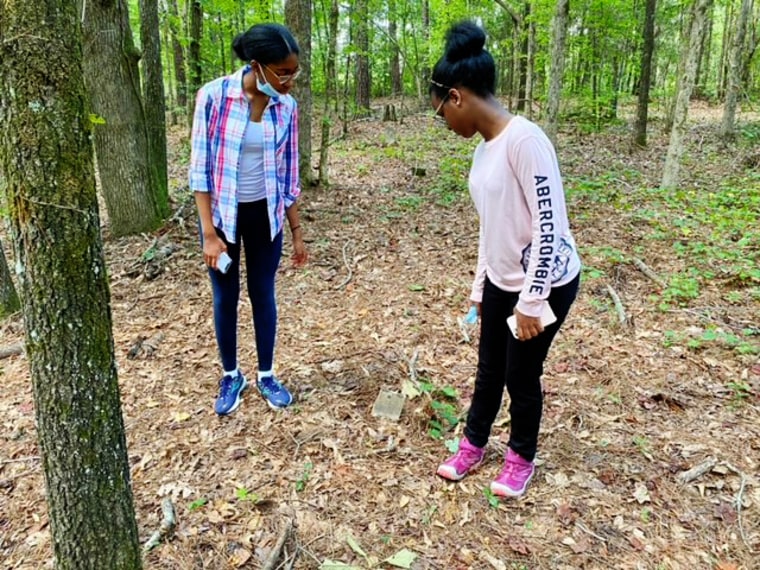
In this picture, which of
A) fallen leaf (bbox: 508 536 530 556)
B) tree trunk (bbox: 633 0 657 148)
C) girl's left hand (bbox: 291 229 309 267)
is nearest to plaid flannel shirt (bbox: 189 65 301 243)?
girl's left hand (bbox: 291 229 309 267)

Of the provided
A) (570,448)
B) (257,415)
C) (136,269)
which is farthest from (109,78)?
(570,448)

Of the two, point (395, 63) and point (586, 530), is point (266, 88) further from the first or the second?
point (395, 63)

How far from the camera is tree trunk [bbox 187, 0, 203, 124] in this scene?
11000 millimetres

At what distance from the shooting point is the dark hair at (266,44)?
2461 mm

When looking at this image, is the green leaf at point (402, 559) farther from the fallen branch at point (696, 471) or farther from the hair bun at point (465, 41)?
the hair bun at point (465, 41)

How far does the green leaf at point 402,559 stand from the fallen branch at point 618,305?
281 centimetres

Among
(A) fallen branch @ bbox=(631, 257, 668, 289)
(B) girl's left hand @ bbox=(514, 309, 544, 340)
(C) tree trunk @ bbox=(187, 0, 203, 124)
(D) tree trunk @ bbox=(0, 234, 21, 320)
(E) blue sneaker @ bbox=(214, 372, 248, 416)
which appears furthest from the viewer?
(C) tree trunk @ bbox=(187, 0, 203, 124)

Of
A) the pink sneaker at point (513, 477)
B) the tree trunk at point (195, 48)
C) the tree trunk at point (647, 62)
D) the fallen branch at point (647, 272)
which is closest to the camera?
the pink sneaker at point (513, 477)

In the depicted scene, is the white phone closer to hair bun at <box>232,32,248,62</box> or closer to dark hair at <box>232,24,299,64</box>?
dark hair at <box>232,24,299,64</box>

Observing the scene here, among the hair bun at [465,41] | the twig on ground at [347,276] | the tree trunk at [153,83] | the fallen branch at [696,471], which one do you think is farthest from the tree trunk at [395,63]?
the fallen branch at [696,471]

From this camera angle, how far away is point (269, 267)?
2.99 meters

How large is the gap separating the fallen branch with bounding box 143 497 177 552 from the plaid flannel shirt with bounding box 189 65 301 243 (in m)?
1.33

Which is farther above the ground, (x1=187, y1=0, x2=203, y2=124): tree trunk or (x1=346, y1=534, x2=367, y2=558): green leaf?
(x1=187, y1=0, x2=203, y2=124): tree trunk

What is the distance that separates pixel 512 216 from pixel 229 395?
6.74 ft
